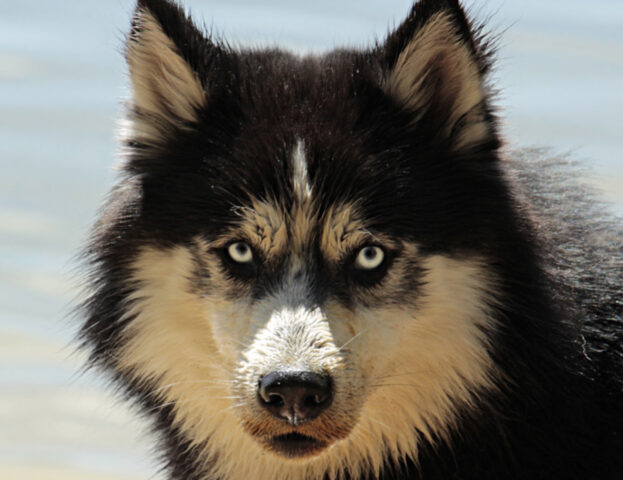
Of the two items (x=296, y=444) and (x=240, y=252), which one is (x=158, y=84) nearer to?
(x=240, y=252)

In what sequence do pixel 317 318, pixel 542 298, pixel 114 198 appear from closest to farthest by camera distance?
pixel 317 318 → pixel 542 298 → pixel 114 198

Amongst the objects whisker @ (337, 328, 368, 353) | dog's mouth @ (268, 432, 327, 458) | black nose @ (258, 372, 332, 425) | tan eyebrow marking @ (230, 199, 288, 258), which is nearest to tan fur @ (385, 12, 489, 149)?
tan eyebrow marking @ (230, 199, 288, 258)

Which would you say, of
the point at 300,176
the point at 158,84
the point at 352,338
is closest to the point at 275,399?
the point at 352,338

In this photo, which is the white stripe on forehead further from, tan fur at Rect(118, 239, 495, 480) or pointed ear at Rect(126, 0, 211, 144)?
pointed ear at Rect(126, 0, 211, 144)

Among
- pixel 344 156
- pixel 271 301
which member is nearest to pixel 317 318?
pixel 271 301

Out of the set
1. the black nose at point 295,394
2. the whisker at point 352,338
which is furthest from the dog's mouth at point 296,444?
the whisker at point 352,338

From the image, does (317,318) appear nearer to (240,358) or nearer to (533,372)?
(240,358)
